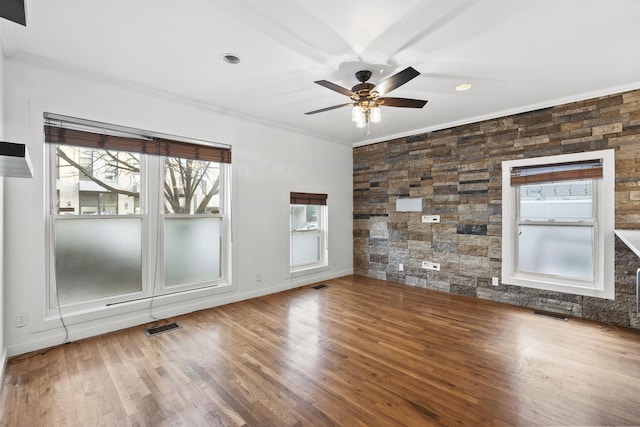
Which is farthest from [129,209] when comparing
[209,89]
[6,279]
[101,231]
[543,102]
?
[543,102]

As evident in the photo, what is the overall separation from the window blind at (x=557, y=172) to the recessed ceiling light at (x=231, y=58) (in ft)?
13.0

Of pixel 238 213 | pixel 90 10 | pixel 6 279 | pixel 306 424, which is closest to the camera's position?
pixel 306 424

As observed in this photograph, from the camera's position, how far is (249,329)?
128 inches

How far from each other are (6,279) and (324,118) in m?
4.04

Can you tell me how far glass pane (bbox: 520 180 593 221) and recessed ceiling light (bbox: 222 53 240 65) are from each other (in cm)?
412

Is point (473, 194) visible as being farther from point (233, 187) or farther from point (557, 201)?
point (233, 187)

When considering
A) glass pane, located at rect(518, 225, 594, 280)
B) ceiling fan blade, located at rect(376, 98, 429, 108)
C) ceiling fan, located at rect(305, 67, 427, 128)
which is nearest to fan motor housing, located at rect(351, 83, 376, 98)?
ceiling fan, located at rect(305, 67, 427, 128)

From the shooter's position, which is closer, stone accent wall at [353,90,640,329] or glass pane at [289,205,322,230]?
stone accent wall at [353,90,640,329]

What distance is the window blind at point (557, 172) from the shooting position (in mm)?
3543

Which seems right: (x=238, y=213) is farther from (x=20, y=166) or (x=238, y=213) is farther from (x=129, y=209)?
(x=20, y=166)

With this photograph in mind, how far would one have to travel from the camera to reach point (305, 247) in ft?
17.7

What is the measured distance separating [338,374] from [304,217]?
3.31 meters

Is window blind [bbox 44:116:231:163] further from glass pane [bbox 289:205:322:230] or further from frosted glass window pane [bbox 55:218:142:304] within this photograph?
glass pane [bbox 289:205:322:230]

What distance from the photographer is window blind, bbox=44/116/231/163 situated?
2924 millimetres
